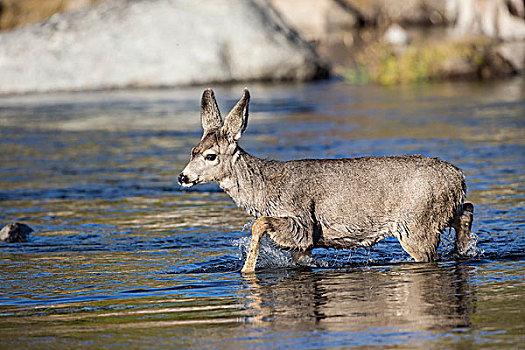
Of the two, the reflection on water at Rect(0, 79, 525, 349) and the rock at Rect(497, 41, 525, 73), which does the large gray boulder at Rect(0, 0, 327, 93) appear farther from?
the reflection on water at Rect(0, 79, 525, 349)

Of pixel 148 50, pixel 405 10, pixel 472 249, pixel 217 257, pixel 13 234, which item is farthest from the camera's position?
pixel 405 10

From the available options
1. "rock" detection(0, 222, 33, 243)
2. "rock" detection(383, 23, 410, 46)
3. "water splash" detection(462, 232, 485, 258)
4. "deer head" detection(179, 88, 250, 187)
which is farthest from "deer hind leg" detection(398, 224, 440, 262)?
"rock" detection(383, 23, 410, 46)

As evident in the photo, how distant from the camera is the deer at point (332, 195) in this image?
1085cm

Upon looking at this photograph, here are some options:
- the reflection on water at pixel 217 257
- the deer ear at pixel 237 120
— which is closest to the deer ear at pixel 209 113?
the deer ear at pixel 237 120

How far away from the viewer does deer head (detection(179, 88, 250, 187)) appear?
10.9 meters

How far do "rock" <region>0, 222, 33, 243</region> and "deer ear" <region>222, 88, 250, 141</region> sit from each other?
3.64 meters

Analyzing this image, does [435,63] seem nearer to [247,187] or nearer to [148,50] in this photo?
[148,50]

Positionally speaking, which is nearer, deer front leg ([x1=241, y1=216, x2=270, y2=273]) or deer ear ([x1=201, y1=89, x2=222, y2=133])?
deer front leg ([x1=241, y1=216, x2=270, y2=273])

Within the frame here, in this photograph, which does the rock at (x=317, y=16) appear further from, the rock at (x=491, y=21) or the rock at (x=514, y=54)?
the rock at (x=514, y=54)

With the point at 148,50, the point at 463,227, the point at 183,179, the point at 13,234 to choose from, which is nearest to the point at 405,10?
the point at 148,50

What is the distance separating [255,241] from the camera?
10.7 m

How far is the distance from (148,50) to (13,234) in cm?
2089

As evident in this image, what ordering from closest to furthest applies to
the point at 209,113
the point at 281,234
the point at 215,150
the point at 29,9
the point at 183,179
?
the point at 281,234, the point at 183,179, the point at 215,150, the point at 209,113, the point at 29,9

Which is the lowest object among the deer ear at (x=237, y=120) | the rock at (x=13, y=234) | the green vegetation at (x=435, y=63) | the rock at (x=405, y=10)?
the rock at (x=13, y=234)
